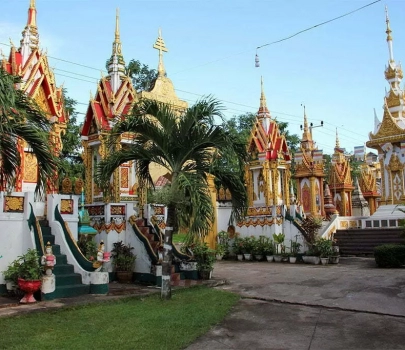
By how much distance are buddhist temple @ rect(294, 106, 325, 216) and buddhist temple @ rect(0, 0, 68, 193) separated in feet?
57.5

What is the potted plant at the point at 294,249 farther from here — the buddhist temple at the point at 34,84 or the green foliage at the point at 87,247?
the buddhist temple at the point at 34,84

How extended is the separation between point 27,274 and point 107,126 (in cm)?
619

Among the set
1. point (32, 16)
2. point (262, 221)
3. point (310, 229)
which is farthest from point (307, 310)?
point (32, 16)

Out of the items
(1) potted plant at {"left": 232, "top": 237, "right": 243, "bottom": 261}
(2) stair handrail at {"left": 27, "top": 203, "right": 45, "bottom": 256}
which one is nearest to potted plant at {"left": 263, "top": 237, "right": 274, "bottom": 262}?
(1) potted plant at {"left": 232, "top": 237, "right": 243, "bottom": 261}

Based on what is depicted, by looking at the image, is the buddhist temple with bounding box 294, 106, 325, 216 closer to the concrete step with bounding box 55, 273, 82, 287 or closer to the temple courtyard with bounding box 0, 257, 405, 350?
the temple courtyard with bounding box 0, 257, 405, 350

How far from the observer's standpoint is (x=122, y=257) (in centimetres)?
1247

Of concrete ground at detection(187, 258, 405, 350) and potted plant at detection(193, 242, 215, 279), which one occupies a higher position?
potted plant at detection(193, 242, 215, 279)

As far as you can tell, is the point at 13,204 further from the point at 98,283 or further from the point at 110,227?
the point at 110,227

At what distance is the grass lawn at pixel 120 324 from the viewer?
20.8ft

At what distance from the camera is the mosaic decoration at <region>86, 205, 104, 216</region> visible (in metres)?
13.2

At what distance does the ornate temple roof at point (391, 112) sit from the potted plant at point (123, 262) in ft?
55.0

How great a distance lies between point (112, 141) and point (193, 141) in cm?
187

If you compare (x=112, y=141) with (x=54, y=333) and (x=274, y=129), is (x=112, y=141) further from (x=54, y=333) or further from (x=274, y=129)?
(x=274, y=129)

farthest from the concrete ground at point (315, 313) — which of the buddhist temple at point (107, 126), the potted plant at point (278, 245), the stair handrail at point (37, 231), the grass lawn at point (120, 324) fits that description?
the potted plant at point (278, 245)
